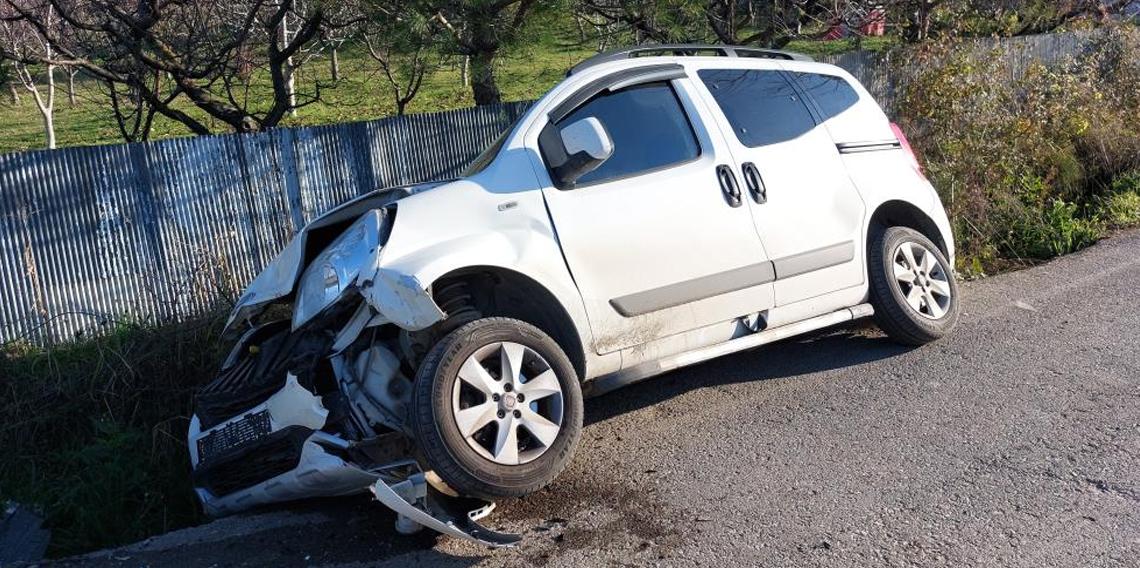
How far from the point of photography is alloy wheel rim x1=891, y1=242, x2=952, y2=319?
6262 mm

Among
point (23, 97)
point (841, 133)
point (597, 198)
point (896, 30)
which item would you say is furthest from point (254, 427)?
point (23, 97)

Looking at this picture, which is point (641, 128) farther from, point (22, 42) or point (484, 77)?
point (22, 42)

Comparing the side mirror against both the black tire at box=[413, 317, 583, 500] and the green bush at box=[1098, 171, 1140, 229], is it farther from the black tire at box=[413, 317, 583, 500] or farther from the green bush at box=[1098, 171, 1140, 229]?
the green bush at box=[1098, 171, 1140, 229]


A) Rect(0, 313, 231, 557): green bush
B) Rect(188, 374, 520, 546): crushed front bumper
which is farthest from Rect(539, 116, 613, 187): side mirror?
Rect(0, 313, 231, 557): green bush

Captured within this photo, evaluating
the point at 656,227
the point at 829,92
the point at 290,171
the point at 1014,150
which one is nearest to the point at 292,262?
the point at 656,227

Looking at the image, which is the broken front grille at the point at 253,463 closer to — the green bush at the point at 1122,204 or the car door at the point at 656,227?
the car door at the point at 656,227

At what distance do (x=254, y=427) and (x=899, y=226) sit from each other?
4.14 meters

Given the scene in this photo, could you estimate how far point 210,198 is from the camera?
926cm

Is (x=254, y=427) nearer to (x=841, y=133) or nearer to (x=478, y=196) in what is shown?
(x=478, y=196)

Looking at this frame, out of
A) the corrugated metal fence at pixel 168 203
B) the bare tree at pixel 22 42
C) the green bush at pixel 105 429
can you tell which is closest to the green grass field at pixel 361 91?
the bare tree at pixel 22 42

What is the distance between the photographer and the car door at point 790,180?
5660 millimetres

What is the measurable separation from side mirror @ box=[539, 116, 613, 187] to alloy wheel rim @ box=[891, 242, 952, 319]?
213 centimetres

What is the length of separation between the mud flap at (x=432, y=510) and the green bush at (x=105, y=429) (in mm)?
1645

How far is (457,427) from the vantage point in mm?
4332
